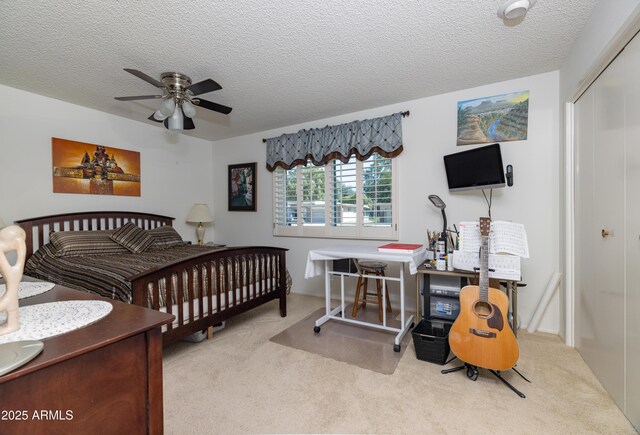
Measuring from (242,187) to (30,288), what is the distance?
346 centimetres

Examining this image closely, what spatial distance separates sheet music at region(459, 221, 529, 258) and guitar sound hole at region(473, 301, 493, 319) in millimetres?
438

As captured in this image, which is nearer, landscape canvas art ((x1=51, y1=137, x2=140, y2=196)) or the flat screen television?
the flat screen television

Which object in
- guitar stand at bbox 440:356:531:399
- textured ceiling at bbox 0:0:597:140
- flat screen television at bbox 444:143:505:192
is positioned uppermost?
textured ceiling at bbox 0:0:597:140

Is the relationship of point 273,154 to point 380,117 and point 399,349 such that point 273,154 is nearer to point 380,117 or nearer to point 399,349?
point 380,117

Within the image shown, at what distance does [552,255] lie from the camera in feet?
8.87

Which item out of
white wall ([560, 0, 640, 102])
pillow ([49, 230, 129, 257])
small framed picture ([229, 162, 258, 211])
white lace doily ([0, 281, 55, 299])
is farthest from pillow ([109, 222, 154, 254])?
white wall ([560, 0, 640, 102])

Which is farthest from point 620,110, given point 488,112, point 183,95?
point 183,95

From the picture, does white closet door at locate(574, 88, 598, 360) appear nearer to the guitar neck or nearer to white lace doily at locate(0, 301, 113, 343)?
the guitar neck

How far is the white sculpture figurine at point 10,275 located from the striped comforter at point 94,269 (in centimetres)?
126

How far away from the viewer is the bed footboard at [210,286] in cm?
210

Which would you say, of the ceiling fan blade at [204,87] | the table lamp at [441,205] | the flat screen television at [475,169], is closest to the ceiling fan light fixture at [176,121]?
the ceiling fan blade at [204,87]

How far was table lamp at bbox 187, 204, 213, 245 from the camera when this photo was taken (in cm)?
439

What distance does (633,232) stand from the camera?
1516 millimetres

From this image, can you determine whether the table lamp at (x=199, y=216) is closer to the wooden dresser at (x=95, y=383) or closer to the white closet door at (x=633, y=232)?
the wooden dresser at (x=95, y=383)
